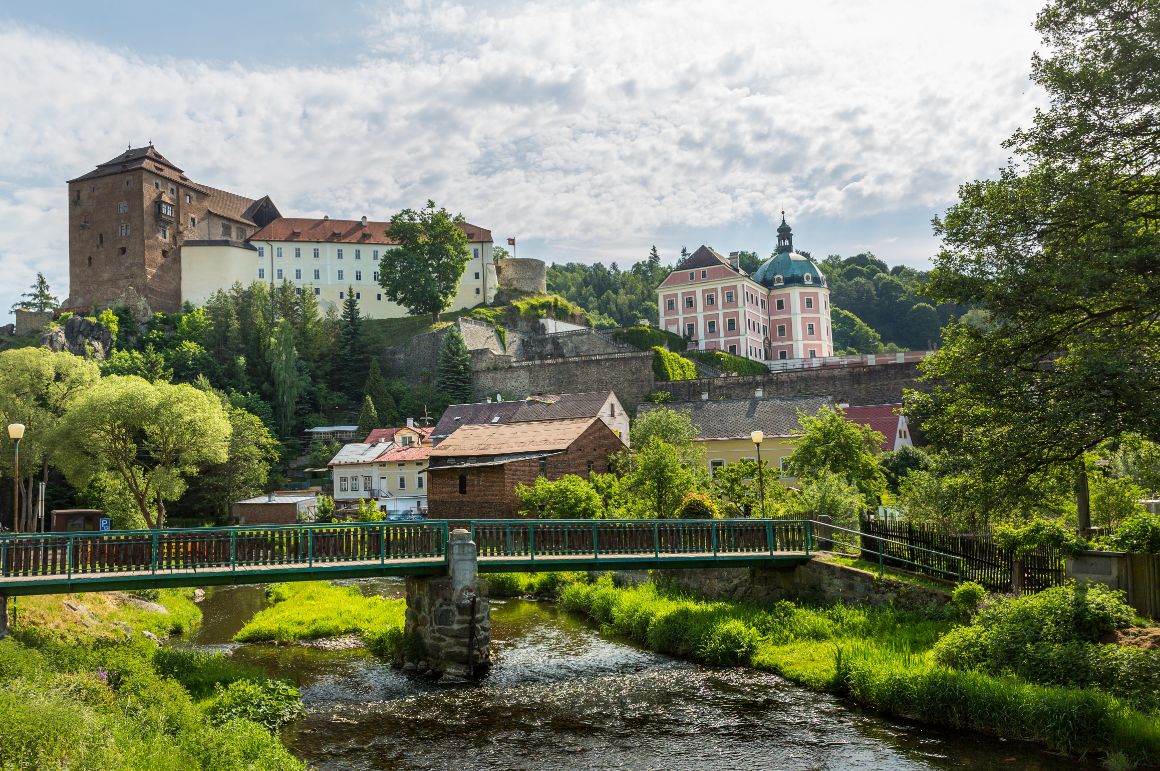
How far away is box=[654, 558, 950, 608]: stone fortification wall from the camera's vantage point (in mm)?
20625

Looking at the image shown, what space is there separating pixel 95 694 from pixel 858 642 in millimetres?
14276

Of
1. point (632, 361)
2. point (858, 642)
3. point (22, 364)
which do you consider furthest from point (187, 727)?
point (632, 361)

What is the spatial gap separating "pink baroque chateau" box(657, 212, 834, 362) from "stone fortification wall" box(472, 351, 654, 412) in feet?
52.5

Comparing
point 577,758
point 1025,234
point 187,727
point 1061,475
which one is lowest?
point 577,758

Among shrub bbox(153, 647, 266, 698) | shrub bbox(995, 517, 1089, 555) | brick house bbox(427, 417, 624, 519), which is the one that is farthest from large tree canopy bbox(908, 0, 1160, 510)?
brick house bbox(427, 417, 624, 519)

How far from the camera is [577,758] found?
14547 mm

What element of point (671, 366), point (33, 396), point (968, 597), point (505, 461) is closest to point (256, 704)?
point (968, 597)

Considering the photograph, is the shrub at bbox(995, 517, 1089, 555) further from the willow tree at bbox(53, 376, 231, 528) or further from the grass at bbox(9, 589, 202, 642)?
the willow tree at bbox(53, 376, 231, 528)

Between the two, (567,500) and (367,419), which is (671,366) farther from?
(567,500)

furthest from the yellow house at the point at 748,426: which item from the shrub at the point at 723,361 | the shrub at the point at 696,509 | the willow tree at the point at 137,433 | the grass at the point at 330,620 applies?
the willow tree at the point at 137,433

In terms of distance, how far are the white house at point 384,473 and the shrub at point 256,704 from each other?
35.2 m

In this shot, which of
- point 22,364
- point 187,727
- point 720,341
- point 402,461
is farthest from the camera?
point 720,341

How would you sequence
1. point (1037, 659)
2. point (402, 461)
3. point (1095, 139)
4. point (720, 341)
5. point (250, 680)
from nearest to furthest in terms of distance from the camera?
point (1037, 659), point (1095, 139), point (250, 680), point (402, 461), point (720, 341)

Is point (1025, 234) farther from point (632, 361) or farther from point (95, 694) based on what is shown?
point (632, 361)
